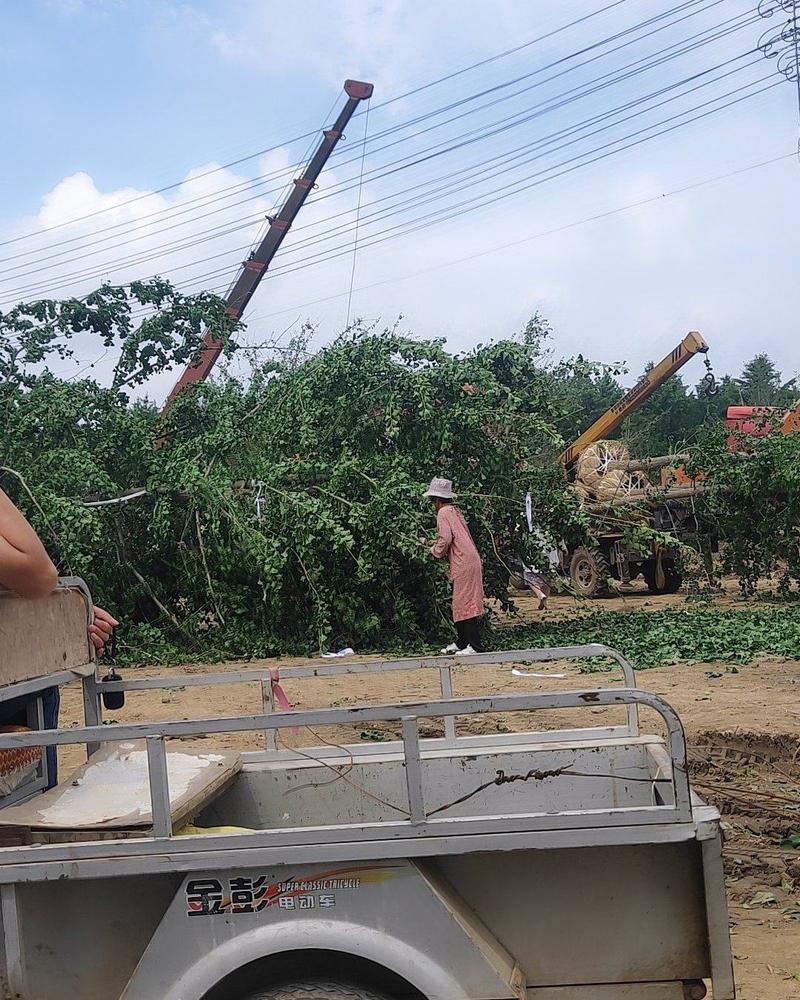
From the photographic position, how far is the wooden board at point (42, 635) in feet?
9.88

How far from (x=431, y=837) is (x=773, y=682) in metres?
7.46

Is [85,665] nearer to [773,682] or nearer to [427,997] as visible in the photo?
[427,997]

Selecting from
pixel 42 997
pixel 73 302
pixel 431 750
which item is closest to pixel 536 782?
pixel 431 750

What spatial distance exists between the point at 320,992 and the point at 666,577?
17.9 meters

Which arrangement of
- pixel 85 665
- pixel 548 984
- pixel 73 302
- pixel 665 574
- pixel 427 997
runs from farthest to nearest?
pixel 665 574 < pixel 73 302 < pixel 85 665 < pixel 548 984 < pixel 427 997

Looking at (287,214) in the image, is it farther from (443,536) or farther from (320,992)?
(320,992)

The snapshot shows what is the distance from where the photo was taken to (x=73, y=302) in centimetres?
1198

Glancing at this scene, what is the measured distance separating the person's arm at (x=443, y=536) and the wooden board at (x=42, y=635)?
24.6ft

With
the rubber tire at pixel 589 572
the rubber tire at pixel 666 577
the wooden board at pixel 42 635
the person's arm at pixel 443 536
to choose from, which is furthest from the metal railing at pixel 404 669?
the rubber tire at pixel 666 577

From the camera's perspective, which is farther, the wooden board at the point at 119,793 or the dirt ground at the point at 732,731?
the dirt ground at the point at 732,731

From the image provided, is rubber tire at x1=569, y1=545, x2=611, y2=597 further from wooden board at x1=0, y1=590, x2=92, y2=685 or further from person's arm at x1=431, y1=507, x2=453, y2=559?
wooden board at x1=0, y1=590, x2=92, y2=685

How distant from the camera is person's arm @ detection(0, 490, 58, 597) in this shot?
2738 mm

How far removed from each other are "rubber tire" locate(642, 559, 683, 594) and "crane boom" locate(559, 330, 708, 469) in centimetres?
241

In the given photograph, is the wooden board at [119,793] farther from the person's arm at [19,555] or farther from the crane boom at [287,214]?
the crane boom at [287,214]
